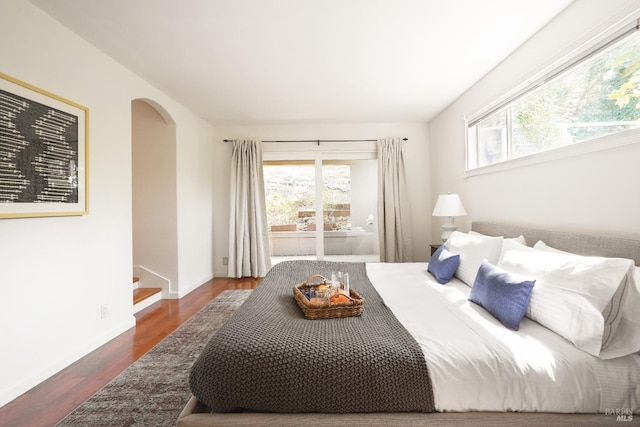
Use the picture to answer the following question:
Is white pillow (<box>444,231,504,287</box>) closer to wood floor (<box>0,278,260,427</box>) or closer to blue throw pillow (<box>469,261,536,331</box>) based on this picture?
blue throw pillow (<box>469,261,536,331</box>)

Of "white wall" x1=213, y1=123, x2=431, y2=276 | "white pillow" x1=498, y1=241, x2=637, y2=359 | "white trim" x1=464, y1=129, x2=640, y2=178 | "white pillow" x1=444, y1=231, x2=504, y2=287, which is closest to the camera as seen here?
"white pillow" x1=498, y1=241, x2=637, y2=359

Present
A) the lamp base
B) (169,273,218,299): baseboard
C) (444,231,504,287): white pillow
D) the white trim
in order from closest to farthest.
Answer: the white trim
(444,231,504,287): white pillow
the lamp base
(169,273,218,299): baseboard

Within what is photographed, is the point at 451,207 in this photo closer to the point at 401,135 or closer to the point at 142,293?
the point at 401,135

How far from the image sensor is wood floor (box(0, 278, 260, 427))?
170cm

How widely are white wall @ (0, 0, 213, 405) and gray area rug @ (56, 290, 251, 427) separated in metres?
0.55

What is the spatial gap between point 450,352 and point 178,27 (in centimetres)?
283

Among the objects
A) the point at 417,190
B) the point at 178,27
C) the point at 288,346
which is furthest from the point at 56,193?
the point at 417,190

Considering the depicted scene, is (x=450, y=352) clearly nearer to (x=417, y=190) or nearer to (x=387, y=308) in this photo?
(x=387, y=308)

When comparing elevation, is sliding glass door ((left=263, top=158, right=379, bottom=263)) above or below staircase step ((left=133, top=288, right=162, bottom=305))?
above

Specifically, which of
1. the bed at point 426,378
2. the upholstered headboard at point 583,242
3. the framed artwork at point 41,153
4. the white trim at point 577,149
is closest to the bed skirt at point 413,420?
the bed at point 426,378

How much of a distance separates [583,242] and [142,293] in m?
4.39

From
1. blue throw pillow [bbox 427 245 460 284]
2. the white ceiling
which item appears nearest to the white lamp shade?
blue throw pillow [bbox 427 245 460 284]

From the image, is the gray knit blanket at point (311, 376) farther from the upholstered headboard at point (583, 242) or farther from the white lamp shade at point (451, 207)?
the white lamp shade at point (451, 207)

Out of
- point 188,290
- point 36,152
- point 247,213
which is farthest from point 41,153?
point 247,213
